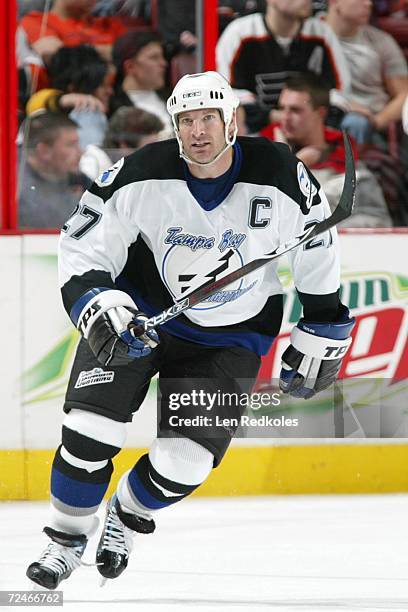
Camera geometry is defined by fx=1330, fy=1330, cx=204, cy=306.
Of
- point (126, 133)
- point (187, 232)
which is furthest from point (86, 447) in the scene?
point (126, 133)

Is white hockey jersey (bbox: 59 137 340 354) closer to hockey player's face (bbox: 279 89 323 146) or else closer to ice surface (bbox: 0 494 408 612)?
ice surface (bbox: 0 494 408 612)

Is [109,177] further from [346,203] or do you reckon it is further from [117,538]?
[117,538]

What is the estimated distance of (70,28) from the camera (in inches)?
189

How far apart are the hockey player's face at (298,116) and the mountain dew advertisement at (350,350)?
1.89 ft

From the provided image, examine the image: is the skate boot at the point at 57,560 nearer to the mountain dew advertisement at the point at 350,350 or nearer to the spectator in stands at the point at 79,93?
the mountain dew advertisement at the point at 350,350

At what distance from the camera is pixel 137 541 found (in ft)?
12.7

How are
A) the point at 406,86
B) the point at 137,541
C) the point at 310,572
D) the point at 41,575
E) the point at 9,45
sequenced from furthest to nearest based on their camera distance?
the point at 406,86 < the point at 9,45 < the point at 137,541 < the point at 310,572 < the point at 41,575

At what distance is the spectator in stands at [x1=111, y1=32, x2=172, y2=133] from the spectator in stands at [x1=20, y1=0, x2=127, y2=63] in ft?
0.15

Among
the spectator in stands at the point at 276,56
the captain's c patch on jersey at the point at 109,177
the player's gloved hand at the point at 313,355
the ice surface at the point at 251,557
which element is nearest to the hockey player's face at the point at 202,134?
the captain's c patch on jersey at the point at 109,177

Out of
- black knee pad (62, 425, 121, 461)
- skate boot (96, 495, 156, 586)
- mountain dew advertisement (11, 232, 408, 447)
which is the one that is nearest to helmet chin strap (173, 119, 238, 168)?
black knee pad (62, 425, 121, 461)

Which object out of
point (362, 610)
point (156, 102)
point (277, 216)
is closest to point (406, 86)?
point (156, 102)

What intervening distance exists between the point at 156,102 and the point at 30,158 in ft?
1.68

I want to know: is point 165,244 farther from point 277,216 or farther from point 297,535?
point 297,535

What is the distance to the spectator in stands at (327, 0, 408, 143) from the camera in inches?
198
